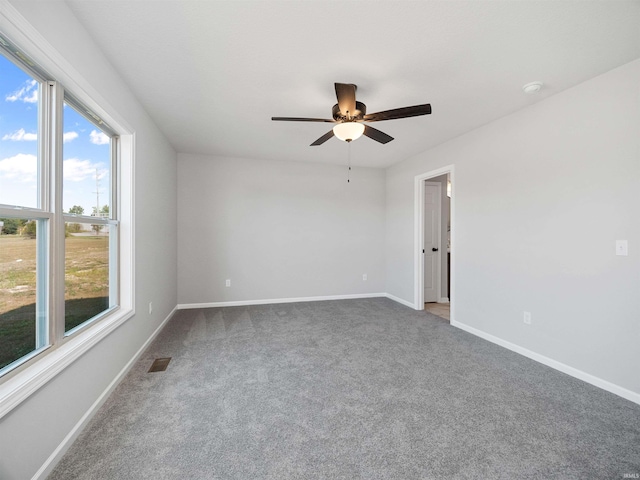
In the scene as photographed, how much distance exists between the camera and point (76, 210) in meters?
1.90

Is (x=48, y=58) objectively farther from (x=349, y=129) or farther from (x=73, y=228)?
(x=349, y=129)

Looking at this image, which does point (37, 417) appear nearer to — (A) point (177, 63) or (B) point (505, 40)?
(A) point (177, 63)

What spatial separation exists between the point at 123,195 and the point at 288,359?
2.13 m

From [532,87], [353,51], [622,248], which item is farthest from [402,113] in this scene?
[622,248]

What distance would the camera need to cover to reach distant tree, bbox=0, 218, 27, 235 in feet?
4.20

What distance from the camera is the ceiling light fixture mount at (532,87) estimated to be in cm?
233

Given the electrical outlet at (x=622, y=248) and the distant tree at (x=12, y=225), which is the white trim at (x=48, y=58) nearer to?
the distant tree at (x=12, y=225)

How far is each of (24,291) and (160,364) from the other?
4.79 feet

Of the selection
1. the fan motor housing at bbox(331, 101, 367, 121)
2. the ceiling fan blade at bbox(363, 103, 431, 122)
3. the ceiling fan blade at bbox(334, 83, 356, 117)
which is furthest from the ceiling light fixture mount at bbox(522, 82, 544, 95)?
the ceiling fan blade at bbox(334, 83, 356, 117)

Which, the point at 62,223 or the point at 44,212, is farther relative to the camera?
the point at 62,223

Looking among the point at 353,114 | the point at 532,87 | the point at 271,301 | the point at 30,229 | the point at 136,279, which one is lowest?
the point at 271,301

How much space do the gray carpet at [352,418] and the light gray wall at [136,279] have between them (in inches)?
7.8

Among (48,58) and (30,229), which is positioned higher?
(48,58)

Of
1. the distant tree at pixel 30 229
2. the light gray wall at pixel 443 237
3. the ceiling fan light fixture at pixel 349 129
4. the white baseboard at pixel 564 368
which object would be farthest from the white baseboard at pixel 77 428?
the light gray wall at pixel 443 237
